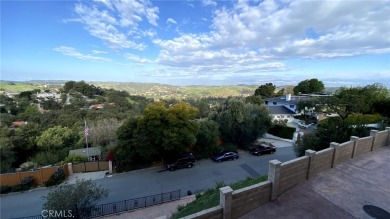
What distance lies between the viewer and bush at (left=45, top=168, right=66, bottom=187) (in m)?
14.6

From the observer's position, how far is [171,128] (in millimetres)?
16328

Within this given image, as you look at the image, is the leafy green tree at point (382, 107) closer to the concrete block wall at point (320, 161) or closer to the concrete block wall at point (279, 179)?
the concrete block wall at point (279, 179)

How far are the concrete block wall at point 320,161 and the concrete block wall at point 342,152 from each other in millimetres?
287

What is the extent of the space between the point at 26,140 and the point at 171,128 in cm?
1586

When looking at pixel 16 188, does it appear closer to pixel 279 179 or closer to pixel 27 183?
pixel 27 183

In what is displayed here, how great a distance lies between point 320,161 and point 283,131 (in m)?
18.5

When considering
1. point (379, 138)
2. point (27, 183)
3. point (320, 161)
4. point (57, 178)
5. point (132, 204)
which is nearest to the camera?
point (320, 161)

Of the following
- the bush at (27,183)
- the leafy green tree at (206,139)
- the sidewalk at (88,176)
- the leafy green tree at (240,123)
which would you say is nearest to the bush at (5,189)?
the bush at (27,183)

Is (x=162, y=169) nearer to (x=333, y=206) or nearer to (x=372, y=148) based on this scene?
(x=333, y=206)

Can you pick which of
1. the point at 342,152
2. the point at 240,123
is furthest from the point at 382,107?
the point at 342,152

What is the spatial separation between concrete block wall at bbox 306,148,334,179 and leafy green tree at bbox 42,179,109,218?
9636 mm

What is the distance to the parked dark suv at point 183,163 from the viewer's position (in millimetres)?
16906

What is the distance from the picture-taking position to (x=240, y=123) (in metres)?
21.9

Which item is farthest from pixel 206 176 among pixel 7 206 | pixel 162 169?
pixel 7 206
